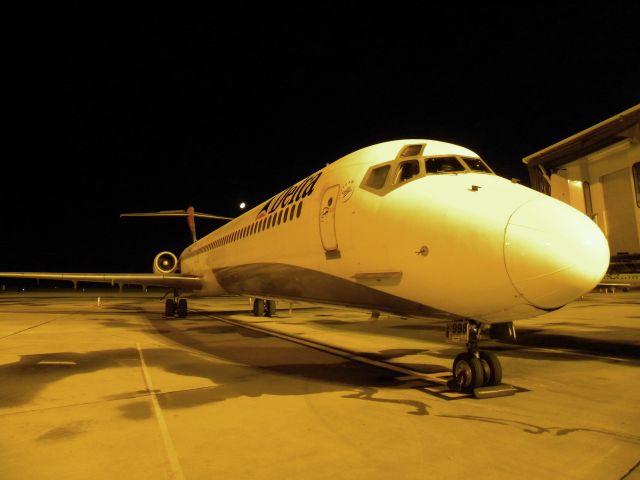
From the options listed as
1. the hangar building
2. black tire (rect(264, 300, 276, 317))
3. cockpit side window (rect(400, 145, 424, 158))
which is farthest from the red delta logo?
black tire (rect(264, 300, 276, 317))

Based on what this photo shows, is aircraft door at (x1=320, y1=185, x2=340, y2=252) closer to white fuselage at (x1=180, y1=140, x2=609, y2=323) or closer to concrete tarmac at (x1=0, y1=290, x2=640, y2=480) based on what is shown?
white fuselage at (x1=180, y1=140, x2=609, y2=323)

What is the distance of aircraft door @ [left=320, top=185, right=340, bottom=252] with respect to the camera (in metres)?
6.34

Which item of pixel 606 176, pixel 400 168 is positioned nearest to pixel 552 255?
pixel 400 168

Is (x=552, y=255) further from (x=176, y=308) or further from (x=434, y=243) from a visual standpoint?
(x=176, y=308)

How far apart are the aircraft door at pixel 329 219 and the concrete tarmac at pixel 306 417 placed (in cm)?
187

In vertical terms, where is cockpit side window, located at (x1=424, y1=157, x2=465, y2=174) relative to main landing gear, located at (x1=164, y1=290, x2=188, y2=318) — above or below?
above

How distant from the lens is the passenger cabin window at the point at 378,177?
5711 mm

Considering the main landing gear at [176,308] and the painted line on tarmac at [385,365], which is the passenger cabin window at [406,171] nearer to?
the painted line on tarmac at [385,365]

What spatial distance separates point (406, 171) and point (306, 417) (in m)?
3.07

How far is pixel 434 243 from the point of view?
4723mm

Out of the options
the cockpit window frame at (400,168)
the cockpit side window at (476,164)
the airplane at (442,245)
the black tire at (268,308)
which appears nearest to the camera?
the airplane at (442,245)

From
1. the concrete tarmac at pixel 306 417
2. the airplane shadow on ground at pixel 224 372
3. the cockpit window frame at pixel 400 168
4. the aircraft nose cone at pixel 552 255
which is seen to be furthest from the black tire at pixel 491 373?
the cockpit window frame at pixel 400 168

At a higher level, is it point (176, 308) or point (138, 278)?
point (138, 278)

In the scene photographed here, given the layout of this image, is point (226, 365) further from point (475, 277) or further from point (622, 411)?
point (622, 411)
